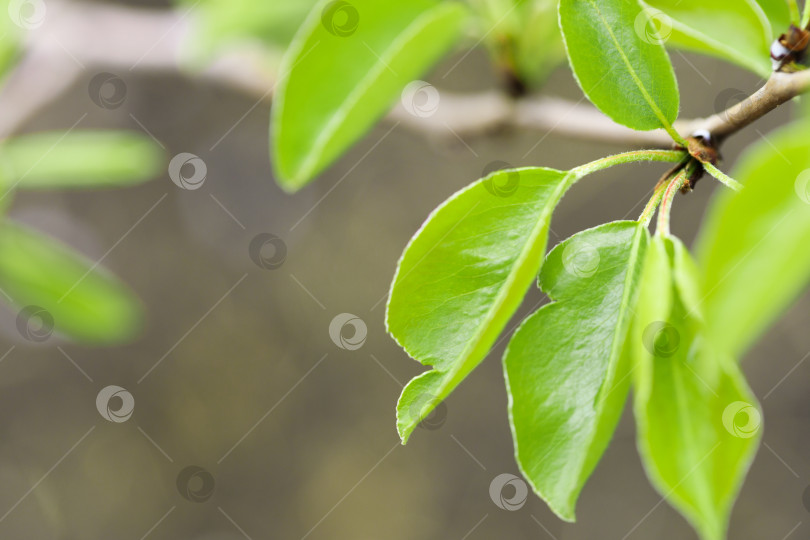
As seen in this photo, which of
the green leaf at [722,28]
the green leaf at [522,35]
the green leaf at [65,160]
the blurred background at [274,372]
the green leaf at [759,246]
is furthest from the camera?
the blurred background at [274,372]

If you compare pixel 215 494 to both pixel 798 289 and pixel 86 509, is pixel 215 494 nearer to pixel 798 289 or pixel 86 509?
pixel 86 509

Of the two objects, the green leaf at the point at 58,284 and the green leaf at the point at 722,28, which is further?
the green leaf at the point at 58,284

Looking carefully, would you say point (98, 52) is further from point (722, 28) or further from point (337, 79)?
point (722, 28)

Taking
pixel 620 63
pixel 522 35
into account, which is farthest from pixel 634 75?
pixel 522 35

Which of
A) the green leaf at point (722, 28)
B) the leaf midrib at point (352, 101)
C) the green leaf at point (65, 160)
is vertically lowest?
the green leaf at point (65, 160)

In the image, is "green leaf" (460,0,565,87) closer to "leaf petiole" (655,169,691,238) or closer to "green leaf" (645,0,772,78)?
"green leaf" (645,0,772,78)

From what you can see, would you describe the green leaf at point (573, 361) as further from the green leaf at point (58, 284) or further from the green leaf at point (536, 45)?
the green leaf at point (58, 284)

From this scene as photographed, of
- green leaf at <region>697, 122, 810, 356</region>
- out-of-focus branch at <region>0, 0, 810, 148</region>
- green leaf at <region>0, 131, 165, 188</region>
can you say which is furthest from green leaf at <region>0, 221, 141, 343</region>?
green leaf at <region>697, 122, 810, 356</region>

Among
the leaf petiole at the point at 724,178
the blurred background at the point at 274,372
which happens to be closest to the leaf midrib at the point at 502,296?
the leaf petiole at the point at 724,178
